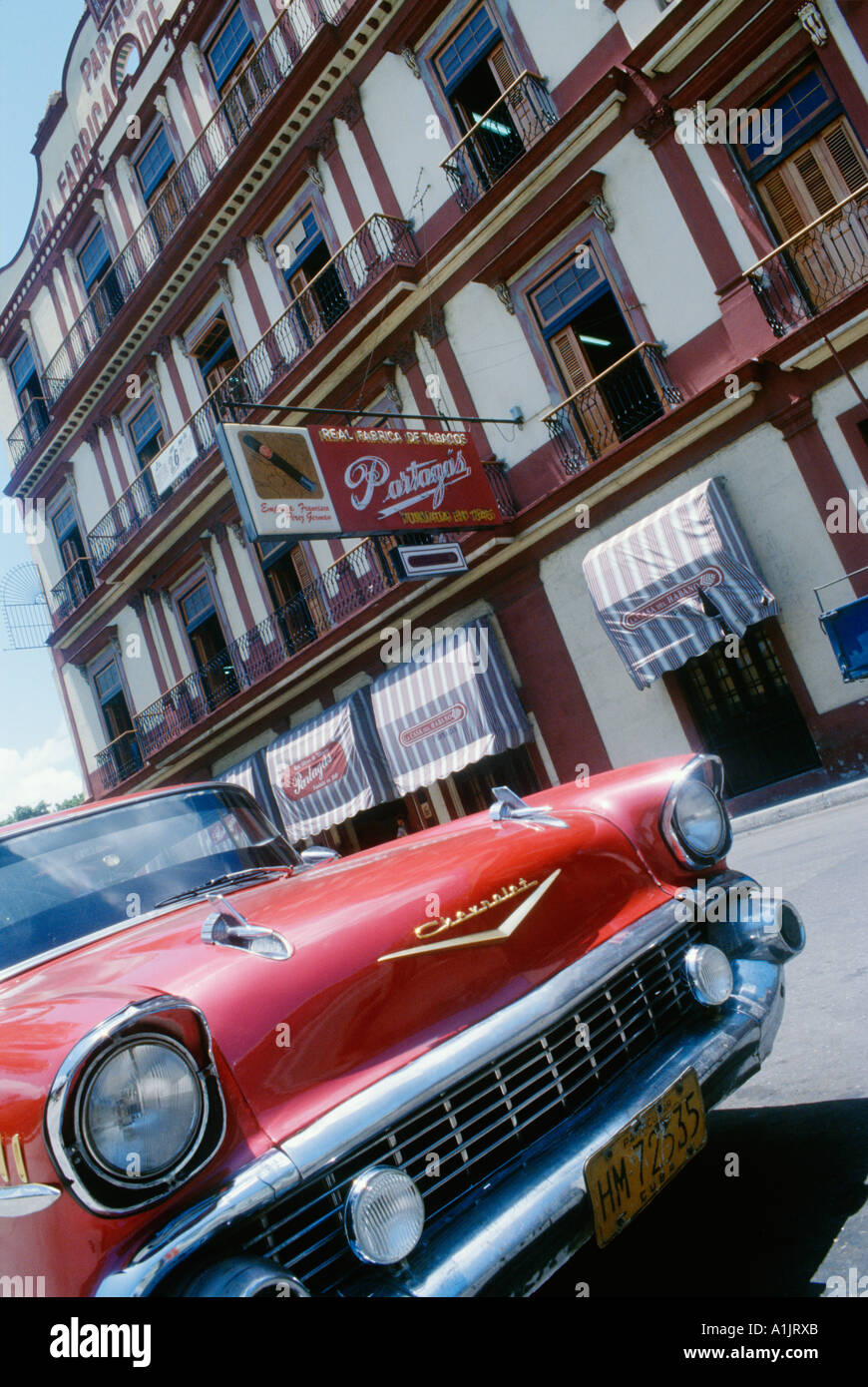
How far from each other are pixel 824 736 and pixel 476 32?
10091 mm

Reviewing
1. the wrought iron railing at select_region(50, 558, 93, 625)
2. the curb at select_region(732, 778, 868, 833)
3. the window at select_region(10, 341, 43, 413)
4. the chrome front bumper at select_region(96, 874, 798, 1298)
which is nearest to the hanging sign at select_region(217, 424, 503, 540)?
the curb at select_region(732, 778, 868, 833)

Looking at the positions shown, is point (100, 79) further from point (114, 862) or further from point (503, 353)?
point (114, 862)

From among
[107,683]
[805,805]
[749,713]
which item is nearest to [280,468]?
[749,713]

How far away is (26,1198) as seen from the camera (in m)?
1.45

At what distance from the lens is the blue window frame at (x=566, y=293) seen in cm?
1099

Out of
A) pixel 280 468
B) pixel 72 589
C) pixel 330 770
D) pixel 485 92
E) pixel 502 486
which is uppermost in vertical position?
pixel 485 92

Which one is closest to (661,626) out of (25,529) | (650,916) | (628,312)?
(628,312)

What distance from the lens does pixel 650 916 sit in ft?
7.64

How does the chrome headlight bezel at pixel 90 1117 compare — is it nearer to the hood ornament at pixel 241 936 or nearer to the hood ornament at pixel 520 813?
the hood ornament at pixel 241 936

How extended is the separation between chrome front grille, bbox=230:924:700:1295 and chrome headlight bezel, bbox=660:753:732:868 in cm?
25

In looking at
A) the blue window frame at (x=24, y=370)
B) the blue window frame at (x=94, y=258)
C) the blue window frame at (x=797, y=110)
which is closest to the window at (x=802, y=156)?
the blue window frame at (x=797, y=110)

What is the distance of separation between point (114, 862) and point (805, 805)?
24.4 ft

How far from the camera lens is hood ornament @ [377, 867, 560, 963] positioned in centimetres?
193

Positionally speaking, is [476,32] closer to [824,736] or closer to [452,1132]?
[824,736]
